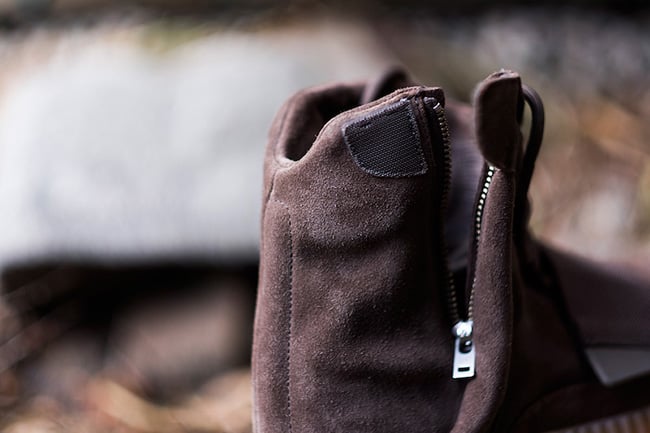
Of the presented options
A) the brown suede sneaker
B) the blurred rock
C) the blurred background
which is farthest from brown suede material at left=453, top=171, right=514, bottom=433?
the blurred rock

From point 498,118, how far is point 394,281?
0.09 metres

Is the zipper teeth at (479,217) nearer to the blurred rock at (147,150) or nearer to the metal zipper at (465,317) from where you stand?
the metal zipper at (465,317)

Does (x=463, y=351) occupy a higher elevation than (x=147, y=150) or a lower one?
lower

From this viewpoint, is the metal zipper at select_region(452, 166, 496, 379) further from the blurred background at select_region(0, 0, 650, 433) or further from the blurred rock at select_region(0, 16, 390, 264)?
the blurred rock at select_region(0, 16, 390, 264)

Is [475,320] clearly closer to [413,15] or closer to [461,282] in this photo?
[461,282]

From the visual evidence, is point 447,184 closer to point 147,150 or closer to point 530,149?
point 530,149

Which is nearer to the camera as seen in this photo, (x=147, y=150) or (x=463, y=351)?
(x=463, y=351)

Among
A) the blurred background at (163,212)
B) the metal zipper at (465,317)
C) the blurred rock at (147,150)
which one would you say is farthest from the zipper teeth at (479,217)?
the blurred rock at (147,150)

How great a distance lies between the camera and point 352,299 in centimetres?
34

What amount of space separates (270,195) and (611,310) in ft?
0.72

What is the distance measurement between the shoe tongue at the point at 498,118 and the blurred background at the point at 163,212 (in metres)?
0.24

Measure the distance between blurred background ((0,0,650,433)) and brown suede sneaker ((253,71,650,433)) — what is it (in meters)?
0.19

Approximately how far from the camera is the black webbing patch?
12.4 inches

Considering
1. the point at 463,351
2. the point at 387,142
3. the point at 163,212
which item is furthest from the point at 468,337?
the point at 163,212
